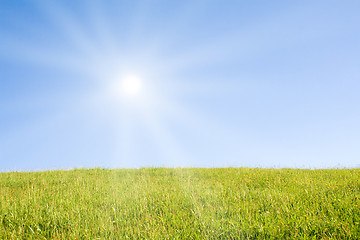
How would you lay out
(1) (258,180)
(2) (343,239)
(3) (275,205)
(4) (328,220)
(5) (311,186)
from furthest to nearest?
(1) (258,180)
(5) (311,186)
(3) (275,205)
(4) (328,220)
(2) (343,239)

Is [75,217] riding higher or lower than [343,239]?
higher

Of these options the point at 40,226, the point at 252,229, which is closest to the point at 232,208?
the point at 252,229

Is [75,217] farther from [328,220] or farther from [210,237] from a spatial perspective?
[328,220]

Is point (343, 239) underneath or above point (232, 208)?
underneath

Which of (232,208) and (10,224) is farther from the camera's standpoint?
(232,208)

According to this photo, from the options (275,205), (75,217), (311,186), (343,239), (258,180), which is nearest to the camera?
(343,239)

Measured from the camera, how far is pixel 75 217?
14.6 feet

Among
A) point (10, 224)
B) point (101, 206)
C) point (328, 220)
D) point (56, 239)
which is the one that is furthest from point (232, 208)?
point (10, 224)

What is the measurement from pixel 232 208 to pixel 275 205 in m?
1.01

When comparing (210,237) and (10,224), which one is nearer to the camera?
(210,237)

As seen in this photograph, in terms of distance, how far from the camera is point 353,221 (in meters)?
4.20

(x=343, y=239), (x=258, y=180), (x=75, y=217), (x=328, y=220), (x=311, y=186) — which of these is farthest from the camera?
(x=258, y=180)

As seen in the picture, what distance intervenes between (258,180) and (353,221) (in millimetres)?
3645

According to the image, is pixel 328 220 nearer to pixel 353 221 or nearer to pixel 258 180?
pixel 353 221
